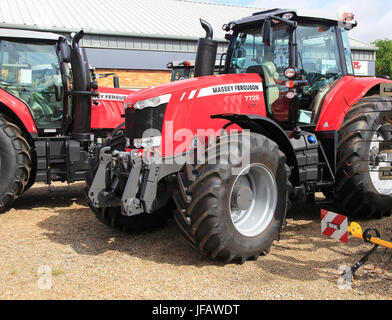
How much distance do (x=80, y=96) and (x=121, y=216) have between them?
119 inches

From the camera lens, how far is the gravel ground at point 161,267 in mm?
3588

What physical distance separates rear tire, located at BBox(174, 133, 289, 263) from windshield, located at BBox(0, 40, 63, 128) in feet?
13.5

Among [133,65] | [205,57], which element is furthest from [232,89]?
[133,65]

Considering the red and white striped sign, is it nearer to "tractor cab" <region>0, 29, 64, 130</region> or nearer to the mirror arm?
the mirror arm

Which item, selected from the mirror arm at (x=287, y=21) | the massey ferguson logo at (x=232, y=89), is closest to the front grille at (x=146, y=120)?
the massey ferguson logo at (x=232, y=89)

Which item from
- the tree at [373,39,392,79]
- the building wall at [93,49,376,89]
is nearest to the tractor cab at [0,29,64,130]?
the building wall at [93,49,376,89]

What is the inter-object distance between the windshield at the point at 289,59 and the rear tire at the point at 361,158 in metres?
0.51

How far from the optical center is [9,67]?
7.04 metres

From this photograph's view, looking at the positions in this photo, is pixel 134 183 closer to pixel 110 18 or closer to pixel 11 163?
pixel 11 163

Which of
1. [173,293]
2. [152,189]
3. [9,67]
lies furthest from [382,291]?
[9,67]

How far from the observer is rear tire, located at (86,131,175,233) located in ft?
16.7

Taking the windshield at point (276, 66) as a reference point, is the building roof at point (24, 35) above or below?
above

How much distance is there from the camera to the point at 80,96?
737 centimetres

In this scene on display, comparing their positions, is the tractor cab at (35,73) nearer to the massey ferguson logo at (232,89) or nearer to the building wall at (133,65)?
the massey ferguson logo at (232,89)
